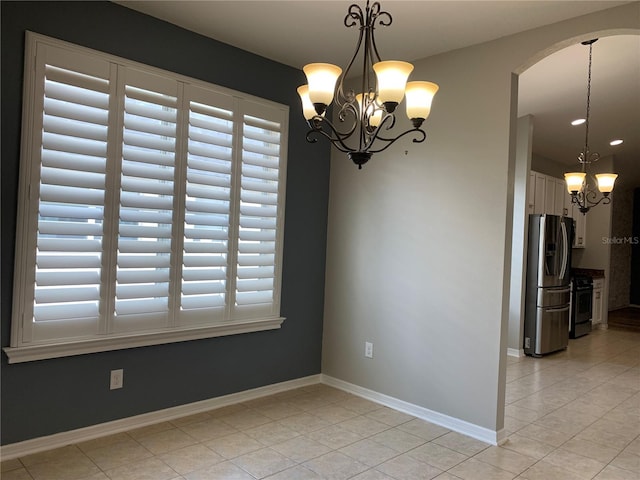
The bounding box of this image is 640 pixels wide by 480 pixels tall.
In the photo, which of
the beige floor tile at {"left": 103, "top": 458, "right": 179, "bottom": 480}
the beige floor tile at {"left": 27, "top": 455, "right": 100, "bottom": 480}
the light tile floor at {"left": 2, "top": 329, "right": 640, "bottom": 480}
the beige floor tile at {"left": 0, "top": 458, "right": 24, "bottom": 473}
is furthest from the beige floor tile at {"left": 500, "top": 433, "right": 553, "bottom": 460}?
the beige floor tile at {"left": 0, "top": 458, "right": 24, "bottom": 473}

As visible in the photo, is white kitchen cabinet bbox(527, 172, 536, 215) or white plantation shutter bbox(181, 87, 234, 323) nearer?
white plantation shutter bbox(181, 87, 234, 323)

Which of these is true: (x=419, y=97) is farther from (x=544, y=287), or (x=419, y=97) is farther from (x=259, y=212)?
(x=544, y=287)

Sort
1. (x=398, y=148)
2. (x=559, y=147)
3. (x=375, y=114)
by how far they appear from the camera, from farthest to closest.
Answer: (x=559, y=147) → (x=398, y=148) → (x=375, y=114)

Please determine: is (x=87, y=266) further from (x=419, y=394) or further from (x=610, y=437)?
(x=610, y=437)

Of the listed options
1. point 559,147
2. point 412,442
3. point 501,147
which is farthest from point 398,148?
point 559,147

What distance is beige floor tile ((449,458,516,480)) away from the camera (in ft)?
8.86

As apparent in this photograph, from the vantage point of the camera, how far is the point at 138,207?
3086mm

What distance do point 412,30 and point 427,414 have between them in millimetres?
2806

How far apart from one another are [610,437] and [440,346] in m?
1.39

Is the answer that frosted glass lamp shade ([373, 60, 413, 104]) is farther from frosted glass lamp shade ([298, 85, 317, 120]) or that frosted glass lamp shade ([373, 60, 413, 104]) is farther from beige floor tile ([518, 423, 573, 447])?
beige floor tile ([518, 423, 573, 447])

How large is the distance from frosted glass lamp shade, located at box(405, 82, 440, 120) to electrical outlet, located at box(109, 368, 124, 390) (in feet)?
8.13

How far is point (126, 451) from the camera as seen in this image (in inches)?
111

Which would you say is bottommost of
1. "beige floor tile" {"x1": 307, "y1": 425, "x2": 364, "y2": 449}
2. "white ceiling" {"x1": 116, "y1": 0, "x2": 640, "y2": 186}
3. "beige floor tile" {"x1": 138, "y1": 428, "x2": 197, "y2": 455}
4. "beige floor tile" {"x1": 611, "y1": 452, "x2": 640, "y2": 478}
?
"beige floor tile" {"x1": 611, "y1": 452, "x2": 640, "y2": 478}

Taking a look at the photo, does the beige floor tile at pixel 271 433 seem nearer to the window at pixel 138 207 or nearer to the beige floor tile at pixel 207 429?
the beige floor tile at pixel 207 429
